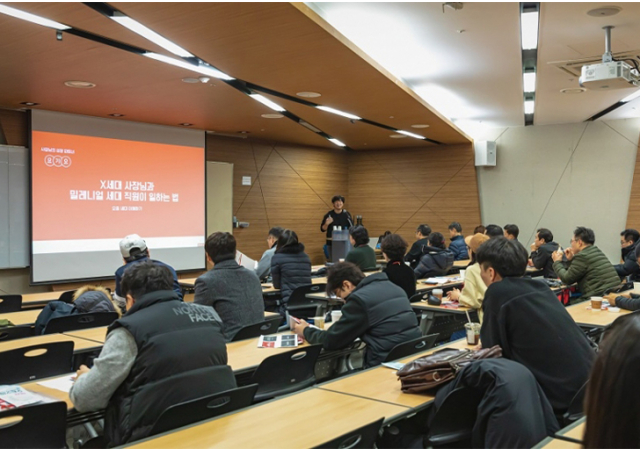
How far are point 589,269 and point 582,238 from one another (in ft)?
1.12

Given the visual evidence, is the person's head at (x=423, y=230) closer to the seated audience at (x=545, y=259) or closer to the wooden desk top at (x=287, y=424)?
the seated audience at (x=545, y=259)

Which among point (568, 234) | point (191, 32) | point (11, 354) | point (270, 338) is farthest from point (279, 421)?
point (568, 234)

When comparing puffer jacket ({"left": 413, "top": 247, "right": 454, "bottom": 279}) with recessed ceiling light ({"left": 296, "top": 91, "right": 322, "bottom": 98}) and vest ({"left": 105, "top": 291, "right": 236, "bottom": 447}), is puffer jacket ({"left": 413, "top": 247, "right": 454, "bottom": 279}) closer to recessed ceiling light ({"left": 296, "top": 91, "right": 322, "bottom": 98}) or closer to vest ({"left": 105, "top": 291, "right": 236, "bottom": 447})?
A: recessed ceiling light ({"left": 296, "top": 91, "right": 322, "bottom": 98})

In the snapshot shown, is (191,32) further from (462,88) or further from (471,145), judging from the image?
(471,145)

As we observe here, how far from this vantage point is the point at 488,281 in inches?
124

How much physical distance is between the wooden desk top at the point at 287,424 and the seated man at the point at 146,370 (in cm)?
28

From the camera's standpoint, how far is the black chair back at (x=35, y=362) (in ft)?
10.9

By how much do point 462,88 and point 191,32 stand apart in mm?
4719

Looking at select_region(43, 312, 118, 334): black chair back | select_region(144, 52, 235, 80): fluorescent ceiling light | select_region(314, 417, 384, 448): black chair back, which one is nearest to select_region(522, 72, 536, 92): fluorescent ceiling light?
select_region(144, 52, 235, 80): fluorescent ceiling light

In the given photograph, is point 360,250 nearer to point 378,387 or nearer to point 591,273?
point 591,273

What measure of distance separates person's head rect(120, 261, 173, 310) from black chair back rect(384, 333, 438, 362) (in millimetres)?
1327

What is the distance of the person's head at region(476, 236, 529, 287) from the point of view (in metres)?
3.00

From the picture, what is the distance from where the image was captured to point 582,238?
6.43 metres

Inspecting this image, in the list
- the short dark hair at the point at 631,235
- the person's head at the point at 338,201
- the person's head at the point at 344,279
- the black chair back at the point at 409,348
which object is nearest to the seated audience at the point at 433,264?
the short dark hair at the point at 631,235
